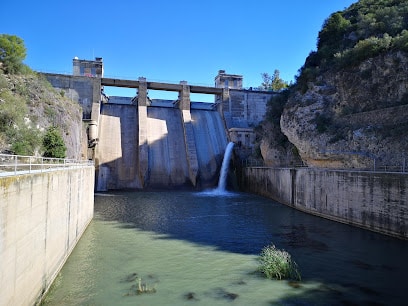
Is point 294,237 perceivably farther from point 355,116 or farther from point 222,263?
point 355,116

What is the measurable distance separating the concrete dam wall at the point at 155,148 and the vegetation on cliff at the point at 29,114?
259 inches

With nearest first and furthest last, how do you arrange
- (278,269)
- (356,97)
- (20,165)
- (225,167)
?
(20,165)
(278,269)
(356,97)
(225,167)

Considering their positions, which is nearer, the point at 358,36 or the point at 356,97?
the point at 356,97

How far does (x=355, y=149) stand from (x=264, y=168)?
1246 cm

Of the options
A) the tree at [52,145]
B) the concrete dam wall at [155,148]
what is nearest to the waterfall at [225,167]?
the concrete dam wall at [155,148]

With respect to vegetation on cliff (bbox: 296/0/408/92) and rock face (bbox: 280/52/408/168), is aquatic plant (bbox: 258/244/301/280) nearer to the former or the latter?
rock face (bbox: 280/52/408/168)

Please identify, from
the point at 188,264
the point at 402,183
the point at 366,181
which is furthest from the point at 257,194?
the point at 188,264

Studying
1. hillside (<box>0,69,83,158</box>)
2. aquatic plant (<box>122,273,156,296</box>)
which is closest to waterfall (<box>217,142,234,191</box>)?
hillside (<box>0,69,83,158</box>)

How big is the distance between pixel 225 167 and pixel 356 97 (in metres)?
17.4

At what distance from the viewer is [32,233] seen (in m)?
8.43

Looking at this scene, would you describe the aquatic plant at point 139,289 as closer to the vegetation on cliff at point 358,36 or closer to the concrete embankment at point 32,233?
the concrete embankment at point 32,233

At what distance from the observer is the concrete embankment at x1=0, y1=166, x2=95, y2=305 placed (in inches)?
260

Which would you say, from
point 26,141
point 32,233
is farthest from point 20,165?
point 26,141

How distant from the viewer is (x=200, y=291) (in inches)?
399
